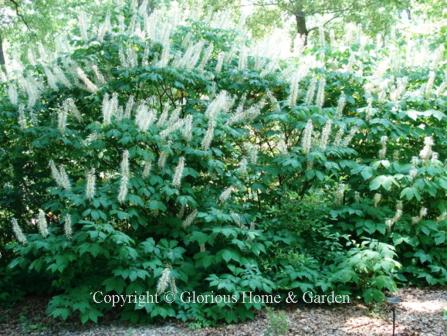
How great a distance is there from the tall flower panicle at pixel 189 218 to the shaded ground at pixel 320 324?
1011 mm

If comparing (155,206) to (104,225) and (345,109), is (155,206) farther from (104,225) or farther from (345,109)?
(345,109)

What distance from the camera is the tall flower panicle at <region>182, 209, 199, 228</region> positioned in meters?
5.28

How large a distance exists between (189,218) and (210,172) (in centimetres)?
59

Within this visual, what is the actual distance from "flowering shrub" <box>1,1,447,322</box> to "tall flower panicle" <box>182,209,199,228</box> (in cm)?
1

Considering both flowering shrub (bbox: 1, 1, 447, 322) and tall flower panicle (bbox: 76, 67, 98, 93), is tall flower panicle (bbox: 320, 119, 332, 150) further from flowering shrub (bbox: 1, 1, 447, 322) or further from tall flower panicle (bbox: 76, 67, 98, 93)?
tall flower panicle (bbox: 76, 67, 98, 93)

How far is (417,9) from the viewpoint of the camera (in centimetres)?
1672

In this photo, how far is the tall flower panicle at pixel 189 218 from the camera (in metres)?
5.28

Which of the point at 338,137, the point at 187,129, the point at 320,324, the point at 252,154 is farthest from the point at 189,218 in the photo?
the point at 338,137

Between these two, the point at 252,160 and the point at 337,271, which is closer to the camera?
the point at 337,271

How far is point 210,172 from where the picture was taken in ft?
18.3

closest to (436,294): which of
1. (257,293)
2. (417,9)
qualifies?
(257,293)

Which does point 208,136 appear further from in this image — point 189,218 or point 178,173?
point 189,218

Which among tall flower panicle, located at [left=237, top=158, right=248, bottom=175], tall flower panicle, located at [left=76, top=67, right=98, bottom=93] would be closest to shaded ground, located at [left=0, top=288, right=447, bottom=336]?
tall flower panicle, located at [left=237, top=158, right=248, bottom=175]

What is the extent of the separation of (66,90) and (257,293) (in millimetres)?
3157
